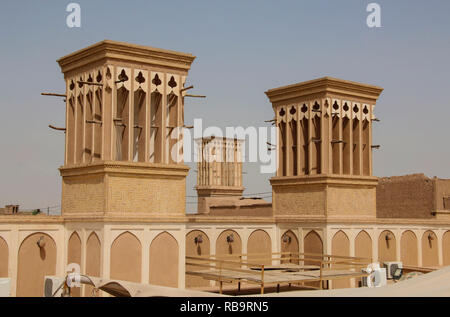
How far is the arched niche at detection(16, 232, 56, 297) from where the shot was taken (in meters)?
17.6

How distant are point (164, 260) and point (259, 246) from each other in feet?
18.9

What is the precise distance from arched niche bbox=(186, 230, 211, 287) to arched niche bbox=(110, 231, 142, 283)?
3.60 meters

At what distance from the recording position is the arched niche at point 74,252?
59.7 ft

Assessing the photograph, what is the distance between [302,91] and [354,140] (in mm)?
2871

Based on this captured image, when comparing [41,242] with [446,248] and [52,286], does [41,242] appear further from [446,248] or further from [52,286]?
[446,248]

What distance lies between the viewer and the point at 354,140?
2448cm

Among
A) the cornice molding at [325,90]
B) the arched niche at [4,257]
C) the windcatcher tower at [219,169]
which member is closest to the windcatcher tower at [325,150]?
the cornice molding at [325,90]

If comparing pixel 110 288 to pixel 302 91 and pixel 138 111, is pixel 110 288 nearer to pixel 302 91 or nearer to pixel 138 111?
pixel 138 111

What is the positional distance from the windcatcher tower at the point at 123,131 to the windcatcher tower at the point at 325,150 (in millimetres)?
6258

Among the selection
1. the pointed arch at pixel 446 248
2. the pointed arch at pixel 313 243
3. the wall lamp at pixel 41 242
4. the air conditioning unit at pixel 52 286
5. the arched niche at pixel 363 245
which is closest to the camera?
the air conditioning unit at pixel 52 286

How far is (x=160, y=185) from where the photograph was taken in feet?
60.8

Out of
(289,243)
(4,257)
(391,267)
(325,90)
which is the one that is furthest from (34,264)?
(391,267)

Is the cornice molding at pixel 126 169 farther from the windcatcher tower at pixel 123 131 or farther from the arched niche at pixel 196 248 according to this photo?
the arched niche at pixel 196 248

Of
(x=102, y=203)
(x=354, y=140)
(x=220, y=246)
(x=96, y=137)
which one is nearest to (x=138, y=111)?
(x=96, y=137)
